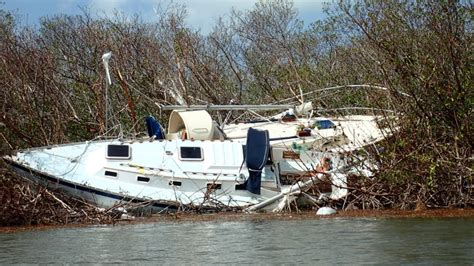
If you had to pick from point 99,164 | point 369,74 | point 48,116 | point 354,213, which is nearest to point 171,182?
point 99,164

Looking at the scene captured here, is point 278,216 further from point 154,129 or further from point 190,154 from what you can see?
point 154,129

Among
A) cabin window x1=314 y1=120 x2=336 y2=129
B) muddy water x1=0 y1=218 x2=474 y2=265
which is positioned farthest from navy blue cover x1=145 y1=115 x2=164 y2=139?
muddy water x1=0 y1=218 x2=474 y2=265

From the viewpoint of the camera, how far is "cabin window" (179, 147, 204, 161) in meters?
22.4

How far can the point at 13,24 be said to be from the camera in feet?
116

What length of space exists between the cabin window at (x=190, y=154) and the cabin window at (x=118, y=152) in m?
1.15

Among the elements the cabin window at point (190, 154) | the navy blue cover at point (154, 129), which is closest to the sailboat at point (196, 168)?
the cabin window at point (190, 154)

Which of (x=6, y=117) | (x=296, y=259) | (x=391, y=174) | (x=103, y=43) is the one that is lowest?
(x=296, y=259)

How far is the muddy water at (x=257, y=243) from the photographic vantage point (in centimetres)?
1477

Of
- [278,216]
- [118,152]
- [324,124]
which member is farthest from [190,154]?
[324,124]

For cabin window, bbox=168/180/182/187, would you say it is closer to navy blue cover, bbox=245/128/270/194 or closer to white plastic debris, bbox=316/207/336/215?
navy blue cover, bbox=245/128/270/194

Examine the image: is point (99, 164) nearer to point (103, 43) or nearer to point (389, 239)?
point (389, 239)

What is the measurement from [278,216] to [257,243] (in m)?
4.70

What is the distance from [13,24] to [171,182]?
15328 mm

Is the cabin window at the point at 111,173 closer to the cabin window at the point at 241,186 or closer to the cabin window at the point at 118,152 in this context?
the cabin window at the point at 118,152
